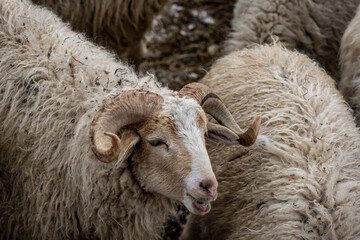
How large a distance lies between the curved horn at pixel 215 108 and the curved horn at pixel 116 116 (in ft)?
0.98

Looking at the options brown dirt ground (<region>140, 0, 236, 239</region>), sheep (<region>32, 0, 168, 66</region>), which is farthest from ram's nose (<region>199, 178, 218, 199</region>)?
brown dirt ground (<region>140, 0, 236, 239</region>)

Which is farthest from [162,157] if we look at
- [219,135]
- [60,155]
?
[60,155]

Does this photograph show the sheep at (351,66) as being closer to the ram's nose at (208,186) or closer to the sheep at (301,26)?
the sheep at (301,26)

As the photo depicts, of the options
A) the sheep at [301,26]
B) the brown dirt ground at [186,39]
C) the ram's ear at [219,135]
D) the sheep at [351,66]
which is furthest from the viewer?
the brown dirt ground at [186,39]

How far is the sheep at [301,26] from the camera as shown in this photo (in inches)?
242

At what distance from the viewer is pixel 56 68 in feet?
14.4

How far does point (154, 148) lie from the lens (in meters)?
3.82

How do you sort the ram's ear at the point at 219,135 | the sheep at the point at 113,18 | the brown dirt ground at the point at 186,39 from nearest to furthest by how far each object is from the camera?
the ram's ear at the point at 219,135
the sheep at the point at 113,18
the brown dirt ground at the point at 186,39

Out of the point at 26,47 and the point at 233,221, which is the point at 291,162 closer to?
the point at 233,221

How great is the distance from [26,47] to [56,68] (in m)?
0.32

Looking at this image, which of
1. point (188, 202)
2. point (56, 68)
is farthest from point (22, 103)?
point (188, 202)

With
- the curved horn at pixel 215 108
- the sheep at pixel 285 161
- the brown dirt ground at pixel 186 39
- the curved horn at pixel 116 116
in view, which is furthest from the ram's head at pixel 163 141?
the brown dirt ground at pixel 186 39

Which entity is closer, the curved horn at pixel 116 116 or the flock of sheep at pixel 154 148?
the curved horn at pixel 116 116

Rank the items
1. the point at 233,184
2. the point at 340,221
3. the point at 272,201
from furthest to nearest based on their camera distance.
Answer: the point at 233,184 < the point at 272,201 < the point at 340,221
